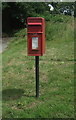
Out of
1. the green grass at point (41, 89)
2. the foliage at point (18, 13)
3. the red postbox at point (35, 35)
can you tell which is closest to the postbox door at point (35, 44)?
the red postbox at point (35, 35)

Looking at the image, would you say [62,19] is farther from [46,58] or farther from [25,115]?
[25,115]

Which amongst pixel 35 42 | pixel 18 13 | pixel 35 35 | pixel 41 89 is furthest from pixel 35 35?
pixel 18 13

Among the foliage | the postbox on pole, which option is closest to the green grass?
the postbox on pole

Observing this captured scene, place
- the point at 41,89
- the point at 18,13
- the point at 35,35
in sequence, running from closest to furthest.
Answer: the point at 35,35, the point at 41,89, the point at 18,13

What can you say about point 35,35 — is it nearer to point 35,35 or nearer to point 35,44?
point 35,35

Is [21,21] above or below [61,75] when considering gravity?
above

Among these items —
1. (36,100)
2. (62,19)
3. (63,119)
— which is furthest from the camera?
(62,19)

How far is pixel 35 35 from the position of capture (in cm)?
496

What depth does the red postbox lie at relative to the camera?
4.91 meters

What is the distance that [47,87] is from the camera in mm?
5832

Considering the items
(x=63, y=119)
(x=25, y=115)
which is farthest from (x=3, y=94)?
(x=63, y=119)

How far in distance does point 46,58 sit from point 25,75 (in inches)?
112

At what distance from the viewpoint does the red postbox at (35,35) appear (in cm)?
491

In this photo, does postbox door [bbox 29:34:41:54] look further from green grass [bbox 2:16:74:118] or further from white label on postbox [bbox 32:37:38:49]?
green grass [bbox 2:16:74:118]
